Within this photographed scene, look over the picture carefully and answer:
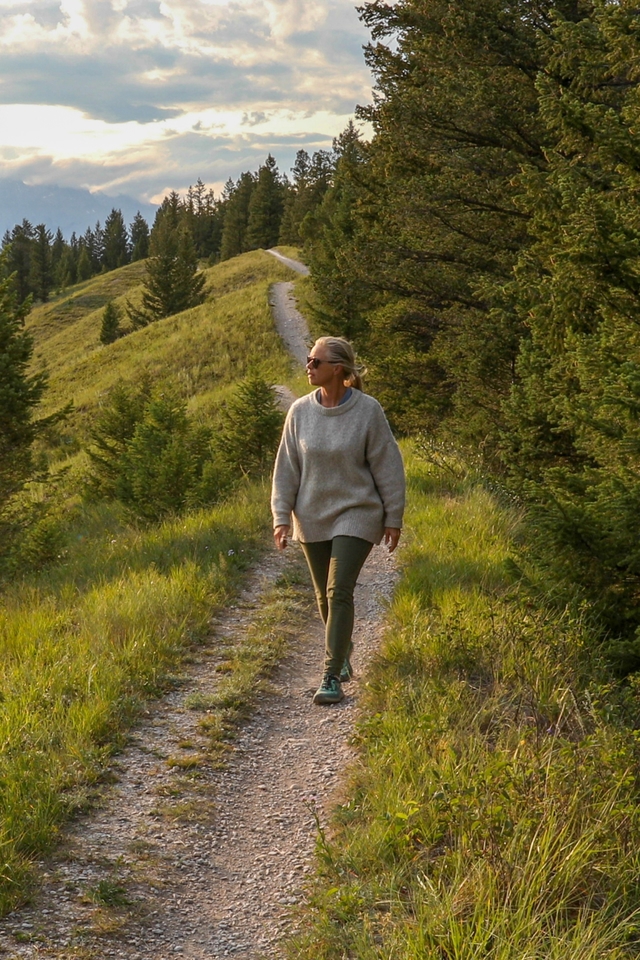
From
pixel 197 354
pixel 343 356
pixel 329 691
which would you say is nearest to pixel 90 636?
pixel 329 691

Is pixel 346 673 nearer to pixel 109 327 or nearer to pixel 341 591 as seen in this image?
pixel 341 591

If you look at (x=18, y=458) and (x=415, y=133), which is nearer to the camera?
(x=415, y=133)

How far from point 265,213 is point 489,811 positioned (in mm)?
80333

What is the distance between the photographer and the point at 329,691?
5.10 metres

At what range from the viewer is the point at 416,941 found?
251 centimetres

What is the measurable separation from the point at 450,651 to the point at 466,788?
1.75 m

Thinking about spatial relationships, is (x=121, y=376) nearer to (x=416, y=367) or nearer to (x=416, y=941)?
(x=416, y=367)

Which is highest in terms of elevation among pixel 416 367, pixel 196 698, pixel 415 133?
pixel 415 133

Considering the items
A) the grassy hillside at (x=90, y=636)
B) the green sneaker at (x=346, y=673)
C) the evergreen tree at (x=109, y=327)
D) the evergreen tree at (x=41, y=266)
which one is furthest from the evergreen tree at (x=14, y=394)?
the evergreen tree at (x=41, y=266)

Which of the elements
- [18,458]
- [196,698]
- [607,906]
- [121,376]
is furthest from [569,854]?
[121,376]

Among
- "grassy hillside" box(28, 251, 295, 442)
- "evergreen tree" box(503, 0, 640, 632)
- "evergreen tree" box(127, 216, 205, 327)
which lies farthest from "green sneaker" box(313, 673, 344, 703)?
"evergreen tree" box(127, 216, 205, 327)

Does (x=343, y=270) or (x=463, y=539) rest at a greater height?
(x=343, y=270)

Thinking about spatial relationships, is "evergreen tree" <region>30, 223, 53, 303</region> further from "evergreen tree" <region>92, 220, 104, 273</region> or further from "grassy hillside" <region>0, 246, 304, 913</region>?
"grassy hillside" <region>0, 246, 304, 913</region>

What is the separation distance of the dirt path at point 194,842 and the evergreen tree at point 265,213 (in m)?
77.4
